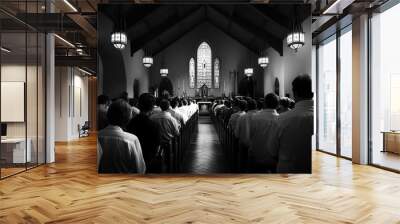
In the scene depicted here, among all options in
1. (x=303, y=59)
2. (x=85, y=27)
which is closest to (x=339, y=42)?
(x=303, y=59)

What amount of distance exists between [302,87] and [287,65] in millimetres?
373

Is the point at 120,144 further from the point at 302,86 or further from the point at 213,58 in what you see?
the point at 302,86

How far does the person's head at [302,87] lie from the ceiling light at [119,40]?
2.41 m

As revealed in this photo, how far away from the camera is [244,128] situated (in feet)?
16.5

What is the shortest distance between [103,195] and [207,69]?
2.19 m

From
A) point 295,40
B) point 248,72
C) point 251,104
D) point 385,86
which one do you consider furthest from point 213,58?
point 385,86

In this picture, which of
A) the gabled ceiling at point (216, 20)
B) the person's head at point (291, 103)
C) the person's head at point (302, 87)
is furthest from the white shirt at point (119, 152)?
the person's head at point (302, 87)

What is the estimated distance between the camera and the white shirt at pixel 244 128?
5027 millimetres

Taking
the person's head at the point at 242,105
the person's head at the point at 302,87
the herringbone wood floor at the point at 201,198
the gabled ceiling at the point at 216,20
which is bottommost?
the herringbone wood floor at the point at 201,198

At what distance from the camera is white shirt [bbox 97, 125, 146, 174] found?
4.99m

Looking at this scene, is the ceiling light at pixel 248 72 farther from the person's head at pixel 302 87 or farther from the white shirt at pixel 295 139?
the white shirt at pixel 295 139

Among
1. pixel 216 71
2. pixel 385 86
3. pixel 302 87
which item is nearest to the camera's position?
pixel 302 87

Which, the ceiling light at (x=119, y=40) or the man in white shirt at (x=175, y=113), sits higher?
the ceiling light at (x=119, y=40)

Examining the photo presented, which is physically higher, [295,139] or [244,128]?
[244,128]
